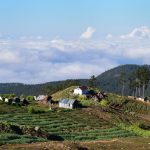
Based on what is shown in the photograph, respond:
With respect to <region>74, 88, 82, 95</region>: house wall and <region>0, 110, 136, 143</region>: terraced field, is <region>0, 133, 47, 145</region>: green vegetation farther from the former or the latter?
<region>74, 88, 82, 95</region>: house wall

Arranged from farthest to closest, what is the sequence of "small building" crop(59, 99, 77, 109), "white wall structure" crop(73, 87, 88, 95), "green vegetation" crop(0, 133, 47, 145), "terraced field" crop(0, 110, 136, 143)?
"white wall structure" crop(73, 87, 88, 95) < "small building" crop(59, 99, 77, 109) < "terraced field" crop(0, 110, 136, 143) < "green vegetation" crop(0, 133, 47, 145)

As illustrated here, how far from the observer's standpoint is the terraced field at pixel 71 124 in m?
73.8

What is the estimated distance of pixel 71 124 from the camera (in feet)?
287

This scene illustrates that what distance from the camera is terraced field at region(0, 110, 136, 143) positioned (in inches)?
2906

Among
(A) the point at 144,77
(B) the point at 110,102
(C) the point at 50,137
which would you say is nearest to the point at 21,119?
(C) the point at 50,137

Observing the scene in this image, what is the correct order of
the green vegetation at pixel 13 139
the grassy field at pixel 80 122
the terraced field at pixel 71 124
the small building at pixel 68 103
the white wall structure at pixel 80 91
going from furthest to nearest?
the white wall structure at pixel 80 91, the small building at pixel 68 103, the terraced field at pixel 71 124, the grassy field at pixel 80 122, the green vegetation at pixel 13 139

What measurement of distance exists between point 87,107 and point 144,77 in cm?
6727

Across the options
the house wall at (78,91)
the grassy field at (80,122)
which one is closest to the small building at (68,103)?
the grassy field at (80,122)

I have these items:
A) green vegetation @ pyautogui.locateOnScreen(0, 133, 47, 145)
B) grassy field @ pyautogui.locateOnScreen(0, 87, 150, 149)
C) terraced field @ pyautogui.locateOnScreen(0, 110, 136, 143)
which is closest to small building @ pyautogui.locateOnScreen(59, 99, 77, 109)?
grassy field @ pyautogui.locateOnScreen(0, 87, 150, 149)

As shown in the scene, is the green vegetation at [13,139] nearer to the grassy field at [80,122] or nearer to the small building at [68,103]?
the grassy field at [80,122]

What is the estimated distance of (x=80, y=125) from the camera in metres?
86.6

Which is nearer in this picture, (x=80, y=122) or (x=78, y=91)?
(x=80, y=122)

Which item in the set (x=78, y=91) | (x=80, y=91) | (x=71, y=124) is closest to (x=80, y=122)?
(x=71, y=124)

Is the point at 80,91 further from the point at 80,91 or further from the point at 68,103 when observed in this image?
the point at 68,103
